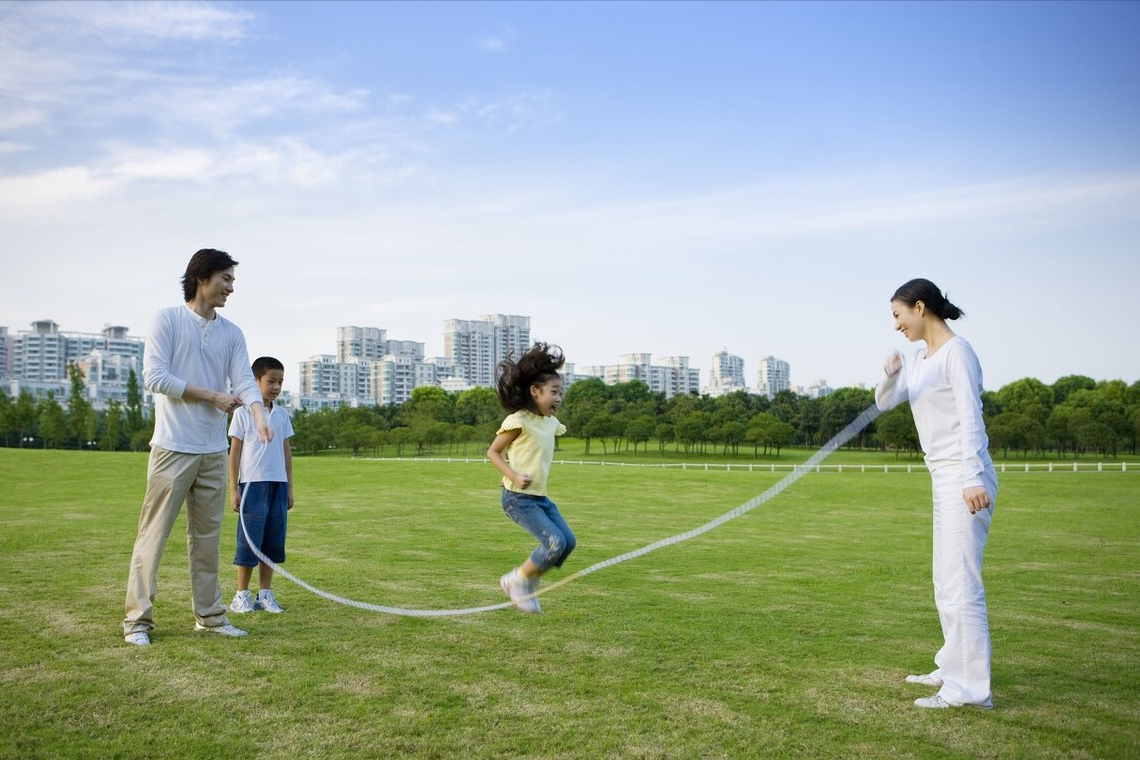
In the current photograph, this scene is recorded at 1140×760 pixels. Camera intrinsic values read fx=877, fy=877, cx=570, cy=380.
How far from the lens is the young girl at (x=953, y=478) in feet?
18.3

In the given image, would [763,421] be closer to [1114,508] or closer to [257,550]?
[1114,508]

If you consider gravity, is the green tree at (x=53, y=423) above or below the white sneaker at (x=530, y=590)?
above

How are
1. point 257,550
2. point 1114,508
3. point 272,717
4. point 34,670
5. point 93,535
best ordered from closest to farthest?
point 272,717 → point 34,670 → point 257,550 → point 93,535 → point 1114,508

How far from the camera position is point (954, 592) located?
5.80 meters

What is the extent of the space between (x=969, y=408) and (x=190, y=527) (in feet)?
20.5

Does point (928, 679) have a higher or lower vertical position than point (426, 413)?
lower

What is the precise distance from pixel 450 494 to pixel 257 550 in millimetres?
20821

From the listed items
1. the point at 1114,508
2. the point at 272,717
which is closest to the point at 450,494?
the point at 1114,508

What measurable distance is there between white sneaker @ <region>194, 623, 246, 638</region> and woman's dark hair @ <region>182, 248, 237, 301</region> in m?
2.83

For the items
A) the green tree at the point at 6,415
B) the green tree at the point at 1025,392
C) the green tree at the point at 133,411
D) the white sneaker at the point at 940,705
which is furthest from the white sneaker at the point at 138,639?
the green tree at the point at 1025,392

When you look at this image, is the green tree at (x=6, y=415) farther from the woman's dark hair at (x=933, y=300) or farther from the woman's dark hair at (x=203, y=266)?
the woman's dark hair at (x=933, y=300)

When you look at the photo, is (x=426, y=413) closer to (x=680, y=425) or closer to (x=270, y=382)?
(x=680, y=425)

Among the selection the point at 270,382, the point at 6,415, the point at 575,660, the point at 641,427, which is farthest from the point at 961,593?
the point at 6,415

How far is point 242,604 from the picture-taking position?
27.1ft
